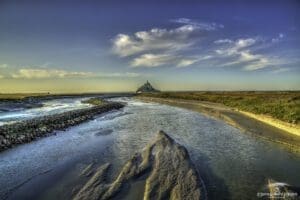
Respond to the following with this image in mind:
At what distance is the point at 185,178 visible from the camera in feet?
45.0

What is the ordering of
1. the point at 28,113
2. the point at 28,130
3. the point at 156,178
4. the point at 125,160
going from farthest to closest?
the point at 28,113, the point at 28,130, the point at 125,160, the point at 156,178

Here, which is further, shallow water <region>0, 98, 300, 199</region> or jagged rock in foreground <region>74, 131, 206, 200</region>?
shallow water <region>0, 98, 300, 199</region>

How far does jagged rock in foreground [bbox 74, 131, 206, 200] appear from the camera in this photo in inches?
472

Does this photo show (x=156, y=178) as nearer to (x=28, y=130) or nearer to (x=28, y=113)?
(x=28, y=130)

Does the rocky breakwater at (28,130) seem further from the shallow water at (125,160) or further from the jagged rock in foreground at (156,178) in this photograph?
the jagged rock in foreground at (156,178)

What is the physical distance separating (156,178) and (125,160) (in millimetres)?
4844

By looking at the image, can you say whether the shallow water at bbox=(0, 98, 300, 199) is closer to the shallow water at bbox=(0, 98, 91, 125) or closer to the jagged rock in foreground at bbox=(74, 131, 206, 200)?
the jagged rock in foreground at bbox=(74, 131, 206, 200)

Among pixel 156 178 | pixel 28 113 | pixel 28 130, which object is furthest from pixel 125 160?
pixel 28 113

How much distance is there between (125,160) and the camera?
59.9 feet

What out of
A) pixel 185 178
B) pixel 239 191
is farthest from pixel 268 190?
pixel 185 178

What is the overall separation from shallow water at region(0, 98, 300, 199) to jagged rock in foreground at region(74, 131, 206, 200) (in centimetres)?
74

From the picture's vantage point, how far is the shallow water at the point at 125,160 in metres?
13.4

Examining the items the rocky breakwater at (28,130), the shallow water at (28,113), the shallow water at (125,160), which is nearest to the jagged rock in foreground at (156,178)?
the shallow water at (125,160)

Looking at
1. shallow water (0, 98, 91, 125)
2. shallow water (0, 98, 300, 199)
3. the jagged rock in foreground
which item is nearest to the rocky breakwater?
shallow water (0, 98, 300, 199)
